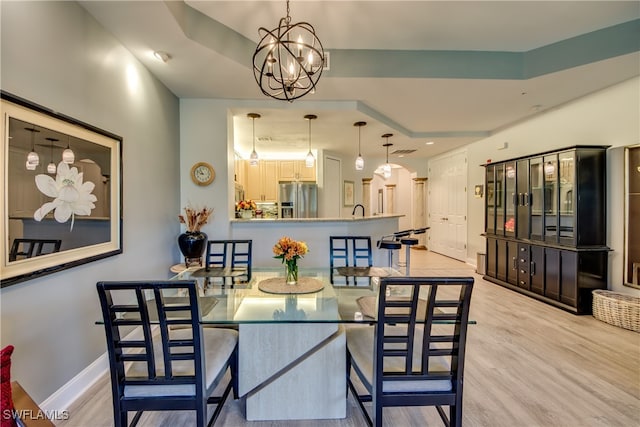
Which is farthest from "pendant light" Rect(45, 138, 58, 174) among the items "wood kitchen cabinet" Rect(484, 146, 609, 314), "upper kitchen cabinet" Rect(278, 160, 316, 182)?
"upper kitchen cabinet" Rect(278, 160, 316, 182)

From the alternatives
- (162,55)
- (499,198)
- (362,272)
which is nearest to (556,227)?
(499,198)

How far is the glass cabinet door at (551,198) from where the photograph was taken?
3791 millimetres

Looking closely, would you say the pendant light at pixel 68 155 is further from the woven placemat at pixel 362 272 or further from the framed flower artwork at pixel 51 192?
the woven placemat at pixel 362 272

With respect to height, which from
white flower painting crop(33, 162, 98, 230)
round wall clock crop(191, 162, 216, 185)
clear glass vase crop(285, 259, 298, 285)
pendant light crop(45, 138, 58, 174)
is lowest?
clear glass vase crop(285, 259, 298, 285)

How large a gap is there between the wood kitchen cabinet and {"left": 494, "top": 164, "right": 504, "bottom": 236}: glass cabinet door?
0.03 meters

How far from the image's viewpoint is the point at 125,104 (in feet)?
8.47

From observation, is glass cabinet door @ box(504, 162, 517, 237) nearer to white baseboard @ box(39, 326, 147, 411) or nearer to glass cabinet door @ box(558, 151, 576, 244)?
glass cabinet door @ box(558, 151, 576, 244)

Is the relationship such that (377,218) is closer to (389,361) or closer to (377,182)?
(389,361)

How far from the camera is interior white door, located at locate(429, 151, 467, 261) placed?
6.61 metres

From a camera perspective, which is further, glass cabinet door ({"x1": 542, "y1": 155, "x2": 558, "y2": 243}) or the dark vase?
glass cabinet door ({"x1": 542, "y1": 155, "x2": 558, "y2": 243})

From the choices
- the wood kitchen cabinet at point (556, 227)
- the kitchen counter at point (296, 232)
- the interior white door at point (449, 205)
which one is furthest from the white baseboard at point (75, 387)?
the interior white door at point (449, 205)

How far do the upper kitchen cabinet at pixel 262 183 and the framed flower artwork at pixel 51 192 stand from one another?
525cm

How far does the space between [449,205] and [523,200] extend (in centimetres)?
276

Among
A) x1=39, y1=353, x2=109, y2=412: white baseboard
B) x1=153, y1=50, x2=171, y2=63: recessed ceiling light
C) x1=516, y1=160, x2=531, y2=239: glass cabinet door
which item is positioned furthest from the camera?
x1=516, y1=160, x2=531, y2=239: glass cabinet door
